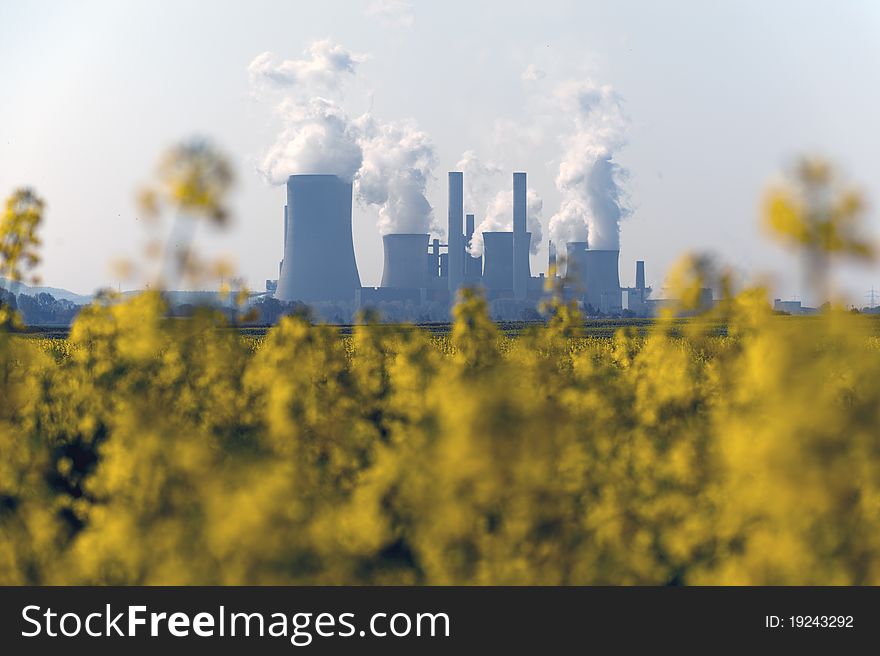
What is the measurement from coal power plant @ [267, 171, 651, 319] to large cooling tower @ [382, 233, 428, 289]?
0.07 m

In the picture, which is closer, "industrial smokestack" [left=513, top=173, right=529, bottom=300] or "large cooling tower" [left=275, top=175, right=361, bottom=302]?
"large cooling tower" [left=275, top=175, right=361, bottom=302]

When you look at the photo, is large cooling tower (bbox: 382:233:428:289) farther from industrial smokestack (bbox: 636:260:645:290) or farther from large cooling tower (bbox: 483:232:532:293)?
industrial smokestack (bbox: 636:260:645:290)

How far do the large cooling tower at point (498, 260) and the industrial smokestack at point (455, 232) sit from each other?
2506 millimetres

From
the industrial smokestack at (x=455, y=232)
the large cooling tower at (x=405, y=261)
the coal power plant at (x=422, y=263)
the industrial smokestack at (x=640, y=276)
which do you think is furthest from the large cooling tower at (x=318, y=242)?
the industrial smokestack at (x=640, y=276)

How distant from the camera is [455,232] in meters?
90.8

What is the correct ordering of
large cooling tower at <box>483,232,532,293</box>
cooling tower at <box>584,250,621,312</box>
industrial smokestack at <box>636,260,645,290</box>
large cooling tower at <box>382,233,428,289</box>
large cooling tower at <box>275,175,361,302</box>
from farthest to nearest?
industrial smokestack at <box>636,260,645,290</box>, large cooling tower at <box>483,232,532,293</box>, cooling tower at <box>584,250,621,312</box>, large cooling tower at <box>382,233,428,289</box>, large cooling tower at <box>275,175,361,302</box>

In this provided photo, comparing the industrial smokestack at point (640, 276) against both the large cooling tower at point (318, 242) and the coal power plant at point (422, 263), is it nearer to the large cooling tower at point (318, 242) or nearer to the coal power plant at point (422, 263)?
the coal power plant at point (422, 263)

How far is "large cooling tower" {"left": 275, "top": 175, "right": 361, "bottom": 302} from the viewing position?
6906 centimetres

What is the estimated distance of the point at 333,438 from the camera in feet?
22.3

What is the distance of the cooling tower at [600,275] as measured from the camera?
269ft

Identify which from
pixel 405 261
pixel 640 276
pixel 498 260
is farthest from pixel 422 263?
pixel 640 276

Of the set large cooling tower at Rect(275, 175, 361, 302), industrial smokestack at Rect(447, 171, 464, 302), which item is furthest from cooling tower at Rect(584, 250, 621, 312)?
large cooling tower at Rect(275, 175, 361, 302)

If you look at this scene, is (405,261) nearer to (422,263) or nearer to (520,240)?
(422,263)

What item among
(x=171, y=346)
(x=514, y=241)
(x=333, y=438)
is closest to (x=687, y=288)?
(x=333, y=438)
